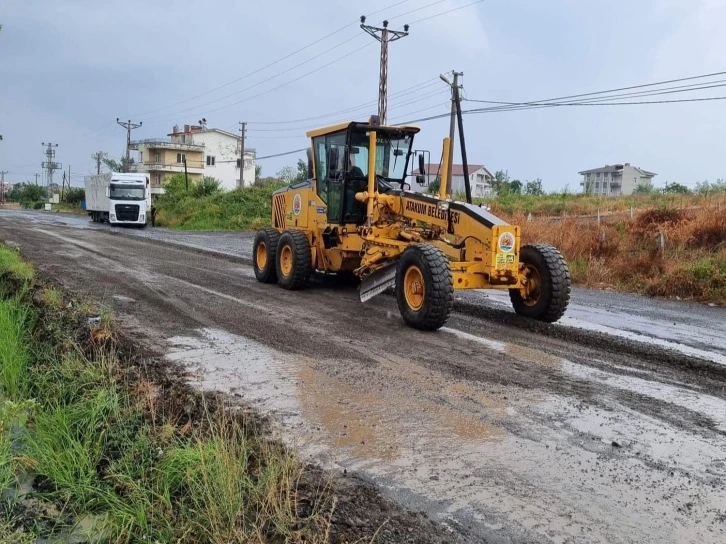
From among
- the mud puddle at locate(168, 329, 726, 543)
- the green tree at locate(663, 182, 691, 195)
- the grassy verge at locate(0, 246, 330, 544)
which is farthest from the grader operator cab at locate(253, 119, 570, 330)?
the green tree at locate(663, 182, 691, 195)

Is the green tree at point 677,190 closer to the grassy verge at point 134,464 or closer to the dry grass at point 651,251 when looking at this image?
the dry grass at point 651,251

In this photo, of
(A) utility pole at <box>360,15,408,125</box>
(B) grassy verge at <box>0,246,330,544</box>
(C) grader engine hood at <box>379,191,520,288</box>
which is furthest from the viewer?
(A) utility pole at <box>360,15,408,125</box>

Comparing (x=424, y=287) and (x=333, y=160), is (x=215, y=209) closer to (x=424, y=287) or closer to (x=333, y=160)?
(x=333, y=160)

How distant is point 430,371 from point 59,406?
3.22 meters

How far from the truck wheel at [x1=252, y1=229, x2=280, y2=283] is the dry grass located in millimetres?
6557

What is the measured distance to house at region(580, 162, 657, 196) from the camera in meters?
112

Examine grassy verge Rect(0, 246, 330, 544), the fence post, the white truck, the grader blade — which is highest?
the white truck

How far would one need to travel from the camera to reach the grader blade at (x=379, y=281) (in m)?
9.09

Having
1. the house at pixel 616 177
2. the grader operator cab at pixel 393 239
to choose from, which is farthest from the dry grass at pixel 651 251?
the house at pixel 616 177

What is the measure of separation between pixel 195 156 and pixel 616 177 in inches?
2769

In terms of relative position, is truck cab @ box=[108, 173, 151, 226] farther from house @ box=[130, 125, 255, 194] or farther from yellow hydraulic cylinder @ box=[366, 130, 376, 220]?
house @ box=[130, 125, 255, 194]

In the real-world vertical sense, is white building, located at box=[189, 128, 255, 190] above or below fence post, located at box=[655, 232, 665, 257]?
above

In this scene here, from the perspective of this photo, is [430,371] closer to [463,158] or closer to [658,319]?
[658,319]

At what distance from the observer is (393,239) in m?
Result: 10.0
